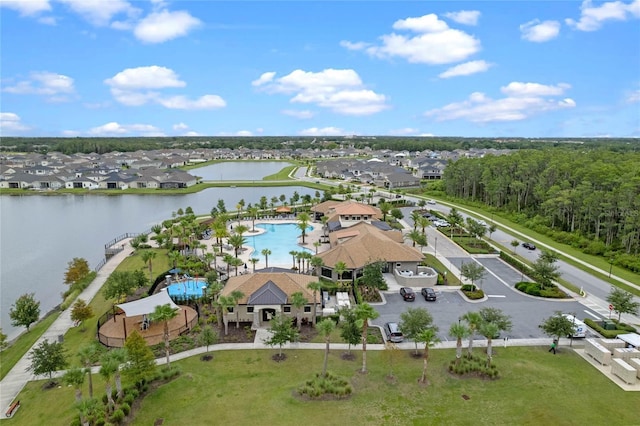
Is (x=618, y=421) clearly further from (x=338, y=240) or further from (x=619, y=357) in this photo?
(x=338, y=240)

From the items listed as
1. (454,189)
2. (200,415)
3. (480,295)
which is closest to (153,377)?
(200,415)

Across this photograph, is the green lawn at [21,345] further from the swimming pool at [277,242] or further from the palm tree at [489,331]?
the palm tree at [489,331]

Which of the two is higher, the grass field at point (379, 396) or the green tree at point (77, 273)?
the green tree at point (77, 273)

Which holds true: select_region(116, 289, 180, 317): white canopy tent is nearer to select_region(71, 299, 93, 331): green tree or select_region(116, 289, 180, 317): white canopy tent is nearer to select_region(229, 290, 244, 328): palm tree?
select_region(71, 299, 93, 331): green tree

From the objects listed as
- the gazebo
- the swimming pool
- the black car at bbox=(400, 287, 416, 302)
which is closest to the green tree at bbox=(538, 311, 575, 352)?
the black car at bbox=(400, 287, 416, 302)

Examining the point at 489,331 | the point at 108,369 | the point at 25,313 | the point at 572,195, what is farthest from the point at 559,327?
the point at 25,313

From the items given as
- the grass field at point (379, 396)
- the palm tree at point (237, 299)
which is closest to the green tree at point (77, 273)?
the grass field at point (379, 396)
